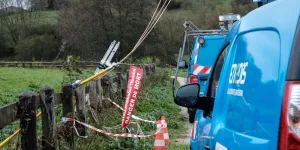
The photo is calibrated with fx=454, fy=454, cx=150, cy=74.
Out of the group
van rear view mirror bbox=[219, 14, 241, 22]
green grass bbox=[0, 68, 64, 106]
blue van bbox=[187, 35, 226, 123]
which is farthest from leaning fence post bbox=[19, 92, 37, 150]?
van rear view mirror bbox=[219, 14, 241, 22]

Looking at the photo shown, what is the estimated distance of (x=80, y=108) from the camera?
799 centimetres

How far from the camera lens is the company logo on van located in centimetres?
273

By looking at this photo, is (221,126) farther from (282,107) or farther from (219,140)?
(282,107)

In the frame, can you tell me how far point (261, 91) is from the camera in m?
2.38

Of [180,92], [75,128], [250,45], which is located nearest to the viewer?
[250,45]

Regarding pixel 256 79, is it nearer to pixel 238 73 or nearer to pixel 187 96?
pixel 238 73

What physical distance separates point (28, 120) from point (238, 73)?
338 centimetres

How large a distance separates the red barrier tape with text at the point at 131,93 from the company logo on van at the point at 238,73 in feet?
18.6

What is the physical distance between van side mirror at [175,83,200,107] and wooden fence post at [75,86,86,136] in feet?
13.5

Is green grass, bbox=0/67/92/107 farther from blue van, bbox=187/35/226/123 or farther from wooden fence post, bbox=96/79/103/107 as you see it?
blue van, bbox=187/35/226/123

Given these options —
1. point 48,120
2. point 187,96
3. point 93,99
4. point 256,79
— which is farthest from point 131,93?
point 256,79

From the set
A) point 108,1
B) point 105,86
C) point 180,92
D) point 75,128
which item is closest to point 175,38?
point 108,1

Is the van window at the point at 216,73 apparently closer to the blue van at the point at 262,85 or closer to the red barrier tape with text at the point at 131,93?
the blue van at the point at 262,85

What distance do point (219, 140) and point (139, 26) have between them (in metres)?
44.0
